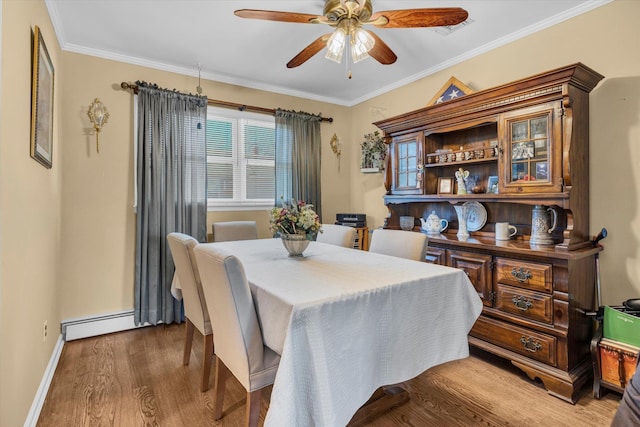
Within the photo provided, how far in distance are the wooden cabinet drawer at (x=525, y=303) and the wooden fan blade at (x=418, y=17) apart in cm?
180

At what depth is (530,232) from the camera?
8.82ft

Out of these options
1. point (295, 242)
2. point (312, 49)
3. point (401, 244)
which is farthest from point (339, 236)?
point (312, 49)

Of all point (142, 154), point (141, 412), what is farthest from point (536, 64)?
point (141, 412)

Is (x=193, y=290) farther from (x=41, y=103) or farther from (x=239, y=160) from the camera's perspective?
(x=239, y=160)

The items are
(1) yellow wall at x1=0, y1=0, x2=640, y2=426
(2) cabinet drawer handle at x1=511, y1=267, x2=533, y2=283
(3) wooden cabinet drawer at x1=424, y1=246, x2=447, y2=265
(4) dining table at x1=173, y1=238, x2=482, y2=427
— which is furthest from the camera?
(3) wooden cabinet drawer at x1=424, y1=246, x2=447, y2=265

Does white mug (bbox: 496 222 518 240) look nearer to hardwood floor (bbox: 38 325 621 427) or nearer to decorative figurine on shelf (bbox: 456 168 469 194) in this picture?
decorative figurine on shelf (bbox: 456 168 469 194)

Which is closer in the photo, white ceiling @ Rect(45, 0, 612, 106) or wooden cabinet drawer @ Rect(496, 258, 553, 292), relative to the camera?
wooden cabinet drawer @ Rect(496, 258, 553, 292)

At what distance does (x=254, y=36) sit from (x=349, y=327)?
255 centimetres

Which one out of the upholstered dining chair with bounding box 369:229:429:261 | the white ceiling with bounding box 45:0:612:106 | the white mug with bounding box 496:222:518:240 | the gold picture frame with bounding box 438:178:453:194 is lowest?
the upholstered dining chair with bounding box 369:229:429:261

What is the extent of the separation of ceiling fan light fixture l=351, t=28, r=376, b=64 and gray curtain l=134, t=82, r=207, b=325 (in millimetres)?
2056

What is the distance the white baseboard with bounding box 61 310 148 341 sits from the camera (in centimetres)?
295

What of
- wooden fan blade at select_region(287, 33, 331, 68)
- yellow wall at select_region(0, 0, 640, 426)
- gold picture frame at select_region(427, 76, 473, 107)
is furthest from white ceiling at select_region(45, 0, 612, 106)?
wooden fan blade at select_region(287, 33, 331, 68)

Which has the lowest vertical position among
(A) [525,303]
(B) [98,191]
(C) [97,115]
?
(A) [525,303]

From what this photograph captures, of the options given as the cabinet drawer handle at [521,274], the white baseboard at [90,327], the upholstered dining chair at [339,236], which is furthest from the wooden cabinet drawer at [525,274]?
the white baseboard at [90,327]
